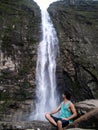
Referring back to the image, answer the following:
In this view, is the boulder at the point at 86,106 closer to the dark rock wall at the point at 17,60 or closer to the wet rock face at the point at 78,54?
the wet rock face at the point at 78,54

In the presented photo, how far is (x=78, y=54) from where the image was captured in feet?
75.8

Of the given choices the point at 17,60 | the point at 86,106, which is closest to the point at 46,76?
the point at 17,60

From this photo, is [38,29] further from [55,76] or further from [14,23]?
[55,76]

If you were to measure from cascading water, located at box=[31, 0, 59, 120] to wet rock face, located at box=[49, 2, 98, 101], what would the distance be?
1.78 feet

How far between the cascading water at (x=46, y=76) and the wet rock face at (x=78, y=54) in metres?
0.54

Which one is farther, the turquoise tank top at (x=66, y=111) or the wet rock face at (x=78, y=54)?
the wet rock face at (x=78, y=54)

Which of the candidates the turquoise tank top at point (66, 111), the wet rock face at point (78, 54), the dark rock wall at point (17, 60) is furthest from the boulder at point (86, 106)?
the dark rock wall at point (17, 60)

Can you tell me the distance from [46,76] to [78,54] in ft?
10.4

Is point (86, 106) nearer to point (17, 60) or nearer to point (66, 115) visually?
point (66, 115)

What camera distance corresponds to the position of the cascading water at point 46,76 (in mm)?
22125

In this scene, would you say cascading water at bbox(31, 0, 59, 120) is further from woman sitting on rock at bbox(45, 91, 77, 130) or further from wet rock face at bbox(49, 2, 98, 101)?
woman sitting on rock at bbox(45, 91, 77, 130)

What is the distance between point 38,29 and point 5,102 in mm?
7278

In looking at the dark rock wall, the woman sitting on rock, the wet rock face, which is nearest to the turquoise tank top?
the woman sitting on rock

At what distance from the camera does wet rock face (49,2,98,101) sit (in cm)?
2216
